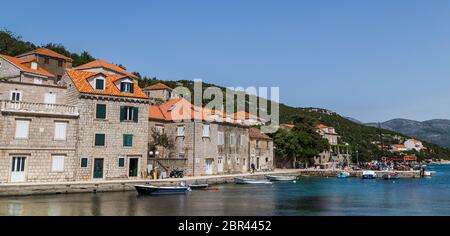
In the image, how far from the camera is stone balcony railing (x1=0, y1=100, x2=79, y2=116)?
103 feet

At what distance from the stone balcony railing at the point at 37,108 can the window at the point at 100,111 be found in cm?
178

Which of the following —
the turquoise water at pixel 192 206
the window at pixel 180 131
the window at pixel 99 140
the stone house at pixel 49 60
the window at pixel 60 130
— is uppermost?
the stone house at pixel 49 60

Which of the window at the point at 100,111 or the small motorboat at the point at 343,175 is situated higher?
the window at the point at 100,111

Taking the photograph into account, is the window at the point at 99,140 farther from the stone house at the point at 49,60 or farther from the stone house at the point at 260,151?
the stone house at the point at 49,60

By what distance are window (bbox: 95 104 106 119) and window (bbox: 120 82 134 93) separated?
271cm

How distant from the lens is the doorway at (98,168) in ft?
118

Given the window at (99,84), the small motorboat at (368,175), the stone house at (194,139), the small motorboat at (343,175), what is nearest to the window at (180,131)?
the stone house at (194,139)

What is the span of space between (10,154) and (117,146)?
884 centimetres

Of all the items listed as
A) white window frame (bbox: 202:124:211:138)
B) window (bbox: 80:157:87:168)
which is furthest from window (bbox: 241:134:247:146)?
window (bbox: 80:157:87:168)

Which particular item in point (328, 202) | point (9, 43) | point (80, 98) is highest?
point (9, 43)
